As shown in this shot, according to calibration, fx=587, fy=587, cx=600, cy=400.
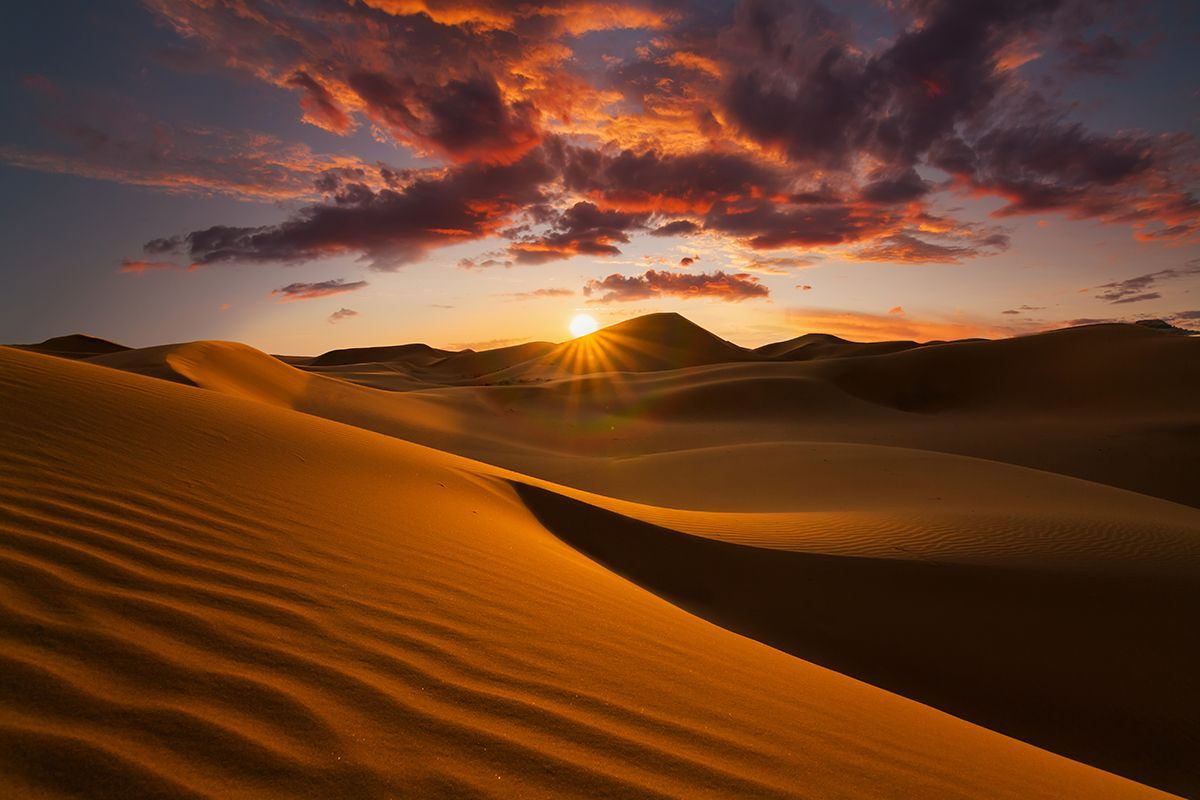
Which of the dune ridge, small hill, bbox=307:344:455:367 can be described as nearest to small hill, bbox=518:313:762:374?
small hill, bbox=307:344:455:367

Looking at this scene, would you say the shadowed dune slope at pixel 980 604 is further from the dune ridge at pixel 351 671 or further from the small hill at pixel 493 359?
the small hill at pixel 493 359

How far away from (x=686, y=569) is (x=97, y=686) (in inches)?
216

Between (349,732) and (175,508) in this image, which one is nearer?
(349,732)

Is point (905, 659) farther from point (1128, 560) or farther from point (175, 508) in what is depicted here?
point (175, 508)

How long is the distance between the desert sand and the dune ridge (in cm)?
1

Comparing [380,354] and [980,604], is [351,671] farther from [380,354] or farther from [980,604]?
[380,354]

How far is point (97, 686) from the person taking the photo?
1.68 m

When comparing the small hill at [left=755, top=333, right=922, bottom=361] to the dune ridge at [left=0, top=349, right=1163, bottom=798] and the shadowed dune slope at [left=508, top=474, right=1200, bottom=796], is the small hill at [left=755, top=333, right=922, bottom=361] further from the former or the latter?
the dune ridge at [left=0, top=349, right=1163, bottom=798]

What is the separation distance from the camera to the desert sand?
172 centimetres

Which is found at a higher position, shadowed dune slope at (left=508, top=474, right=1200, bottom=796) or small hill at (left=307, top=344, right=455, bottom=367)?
small hill at (left=307, top=344, right=455, bottom=367)

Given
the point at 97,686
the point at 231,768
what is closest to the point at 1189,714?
the point at 231,768

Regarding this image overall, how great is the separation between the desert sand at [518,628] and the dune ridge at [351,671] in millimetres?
13

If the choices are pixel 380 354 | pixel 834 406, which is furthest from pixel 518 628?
pixel 380 354

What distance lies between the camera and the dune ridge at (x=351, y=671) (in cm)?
161
